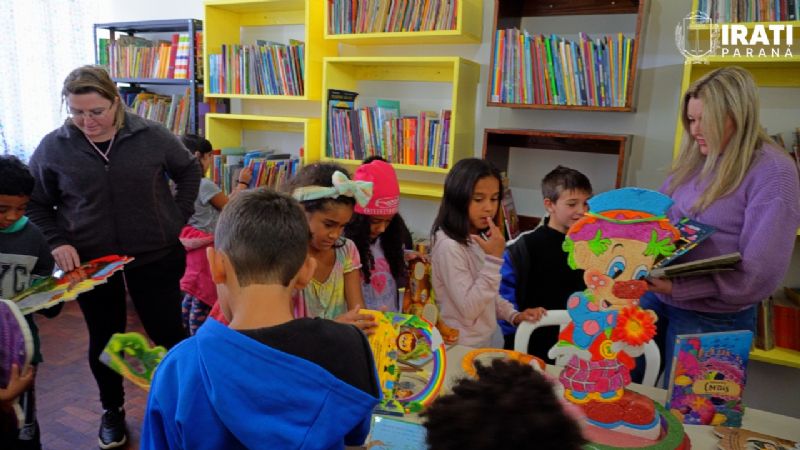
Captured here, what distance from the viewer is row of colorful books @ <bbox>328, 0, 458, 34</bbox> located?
2.77 m

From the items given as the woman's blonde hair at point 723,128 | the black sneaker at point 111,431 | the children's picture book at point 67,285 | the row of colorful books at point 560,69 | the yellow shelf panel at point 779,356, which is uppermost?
the row of colorful books at point 560,69

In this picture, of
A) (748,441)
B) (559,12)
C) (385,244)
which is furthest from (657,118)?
(748,441)

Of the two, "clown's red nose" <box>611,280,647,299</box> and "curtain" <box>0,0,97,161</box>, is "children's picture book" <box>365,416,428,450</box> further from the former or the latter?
"curtain" <box>0,0,97,161</box>

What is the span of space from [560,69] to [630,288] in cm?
152

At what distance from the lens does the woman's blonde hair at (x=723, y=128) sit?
1.56m

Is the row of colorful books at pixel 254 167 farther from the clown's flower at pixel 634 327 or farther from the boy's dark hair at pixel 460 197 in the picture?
the clown's flower at pixel 634 327

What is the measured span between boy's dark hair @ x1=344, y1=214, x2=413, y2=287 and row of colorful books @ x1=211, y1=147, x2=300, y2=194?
1.53 metres

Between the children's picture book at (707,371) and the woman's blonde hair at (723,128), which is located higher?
the woman's blonde hair at (723,128)

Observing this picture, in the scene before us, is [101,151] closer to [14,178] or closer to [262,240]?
[14,178]

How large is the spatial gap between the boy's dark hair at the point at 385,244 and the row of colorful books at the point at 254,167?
1531 mm

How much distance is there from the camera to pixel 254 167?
3.34 meters

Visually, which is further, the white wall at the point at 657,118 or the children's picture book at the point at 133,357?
the white wall at the point at 657,118

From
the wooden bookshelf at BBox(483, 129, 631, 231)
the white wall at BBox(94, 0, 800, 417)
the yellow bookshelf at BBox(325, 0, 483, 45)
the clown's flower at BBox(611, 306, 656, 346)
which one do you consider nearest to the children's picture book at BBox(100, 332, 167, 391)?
the clown's flower at BBox(611, 306, 656, 346)

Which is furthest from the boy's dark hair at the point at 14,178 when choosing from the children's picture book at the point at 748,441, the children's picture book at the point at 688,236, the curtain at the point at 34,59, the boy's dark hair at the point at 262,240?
the curtain at the point at 34,59
